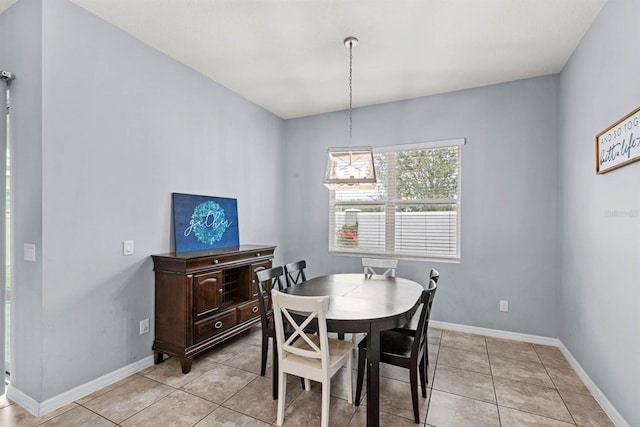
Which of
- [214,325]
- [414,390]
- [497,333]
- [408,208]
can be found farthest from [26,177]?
[497,333]

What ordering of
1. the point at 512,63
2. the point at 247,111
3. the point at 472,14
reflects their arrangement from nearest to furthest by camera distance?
the point at 472,14, the point at 512,63, the point at 247,111

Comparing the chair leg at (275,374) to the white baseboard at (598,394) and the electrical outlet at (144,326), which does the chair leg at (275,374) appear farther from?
the white baseboard at (598,394)

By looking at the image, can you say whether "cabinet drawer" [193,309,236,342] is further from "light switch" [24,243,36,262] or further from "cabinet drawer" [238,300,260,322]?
"light switch" [24,243,36,262]

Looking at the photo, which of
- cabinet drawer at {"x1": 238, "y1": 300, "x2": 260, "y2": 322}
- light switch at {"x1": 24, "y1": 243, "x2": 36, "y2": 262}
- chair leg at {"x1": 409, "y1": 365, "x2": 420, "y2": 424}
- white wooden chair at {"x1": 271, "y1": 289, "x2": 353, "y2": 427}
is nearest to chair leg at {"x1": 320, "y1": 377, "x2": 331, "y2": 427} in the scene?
white wooden chair at {"x1": 271, "y1": 289, "x2": 353, "y2": 427}

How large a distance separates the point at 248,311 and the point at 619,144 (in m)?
3.45

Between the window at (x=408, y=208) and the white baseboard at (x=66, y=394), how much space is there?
9.40 feet

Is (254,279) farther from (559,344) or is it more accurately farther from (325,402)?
(559,344)

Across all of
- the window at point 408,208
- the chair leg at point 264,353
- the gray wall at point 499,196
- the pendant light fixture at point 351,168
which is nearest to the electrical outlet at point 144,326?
the chair leg at point 264,353

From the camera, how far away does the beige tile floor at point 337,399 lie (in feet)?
6.98

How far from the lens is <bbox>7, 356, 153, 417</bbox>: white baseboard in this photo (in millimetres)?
2209

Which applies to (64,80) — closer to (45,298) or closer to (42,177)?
(42,177)

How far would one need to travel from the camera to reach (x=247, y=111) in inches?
167

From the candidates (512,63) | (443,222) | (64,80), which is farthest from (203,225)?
(512,63)

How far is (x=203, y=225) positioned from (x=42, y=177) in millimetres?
1471
